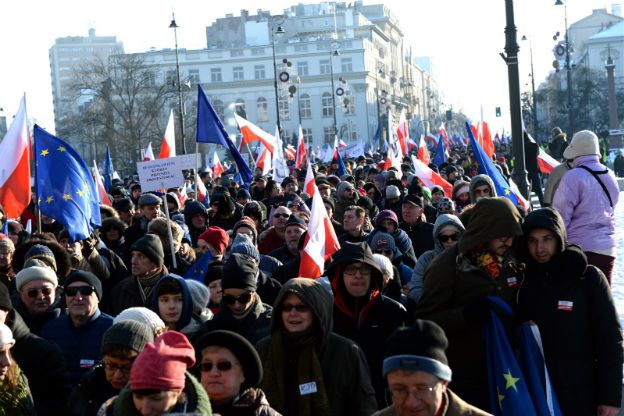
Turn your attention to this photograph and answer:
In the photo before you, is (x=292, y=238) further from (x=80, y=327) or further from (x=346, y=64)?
(x=346, y=64)

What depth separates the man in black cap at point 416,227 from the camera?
427 inches

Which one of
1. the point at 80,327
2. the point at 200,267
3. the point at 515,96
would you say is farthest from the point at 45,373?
the point at 515,96

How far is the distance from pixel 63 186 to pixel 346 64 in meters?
98.6

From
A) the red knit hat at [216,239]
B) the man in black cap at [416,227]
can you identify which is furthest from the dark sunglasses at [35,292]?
the man in black cap at [416,227]

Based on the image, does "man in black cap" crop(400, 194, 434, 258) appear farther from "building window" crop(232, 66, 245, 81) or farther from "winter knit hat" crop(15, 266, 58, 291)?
"building window" crop(232, 66, 245, 81)

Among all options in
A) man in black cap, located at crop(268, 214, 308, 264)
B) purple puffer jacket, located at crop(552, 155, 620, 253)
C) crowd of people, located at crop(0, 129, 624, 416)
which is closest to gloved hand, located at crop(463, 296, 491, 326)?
crowd of people, located at crop(0, 129, 624, 416)

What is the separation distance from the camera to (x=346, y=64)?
108m

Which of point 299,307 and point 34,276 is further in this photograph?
Answer: point 34,276

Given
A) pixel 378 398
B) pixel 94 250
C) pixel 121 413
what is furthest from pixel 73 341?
pixel 94 250

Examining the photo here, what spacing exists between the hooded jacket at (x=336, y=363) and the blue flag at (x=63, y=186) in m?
5.11

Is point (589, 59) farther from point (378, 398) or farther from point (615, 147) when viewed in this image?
point (378, 398)

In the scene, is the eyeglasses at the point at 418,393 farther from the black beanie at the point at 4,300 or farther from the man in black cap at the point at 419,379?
the black beanie at the point at 4,300

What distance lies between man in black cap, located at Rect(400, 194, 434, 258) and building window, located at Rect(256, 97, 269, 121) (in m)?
97.0

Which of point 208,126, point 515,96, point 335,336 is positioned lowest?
point 335,336
